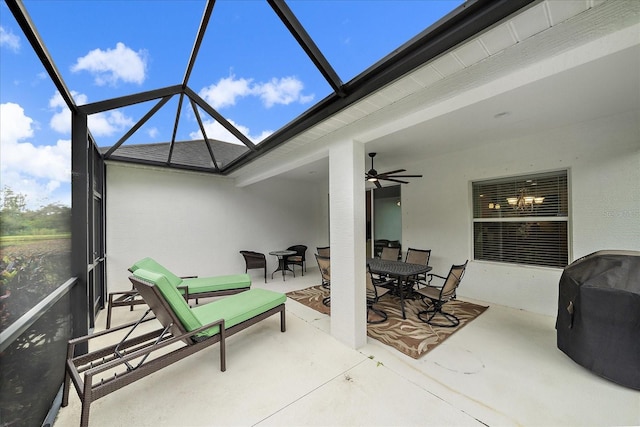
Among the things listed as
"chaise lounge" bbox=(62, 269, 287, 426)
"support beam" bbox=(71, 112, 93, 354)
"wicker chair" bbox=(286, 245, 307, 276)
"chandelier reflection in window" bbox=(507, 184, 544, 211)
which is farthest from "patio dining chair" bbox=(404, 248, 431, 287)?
"support beam" bbox=(71, 112, 93, 354)

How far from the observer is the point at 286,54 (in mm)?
2621

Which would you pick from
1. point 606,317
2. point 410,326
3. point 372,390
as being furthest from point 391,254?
point 372,390

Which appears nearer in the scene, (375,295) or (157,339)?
(157,339)

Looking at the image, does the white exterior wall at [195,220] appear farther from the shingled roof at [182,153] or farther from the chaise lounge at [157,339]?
the chaise lounge at [157,339]

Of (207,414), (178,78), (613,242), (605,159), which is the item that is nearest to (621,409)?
(613,242)

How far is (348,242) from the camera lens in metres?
2.89

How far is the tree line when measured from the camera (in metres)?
1.41

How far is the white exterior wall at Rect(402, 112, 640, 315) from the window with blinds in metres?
0.18

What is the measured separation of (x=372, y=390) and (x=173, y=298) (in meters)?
2.03

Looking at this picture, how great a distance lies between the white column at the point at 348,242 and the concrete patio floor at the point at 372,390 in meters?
0.26

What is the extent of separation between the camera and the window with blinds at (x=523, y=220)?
374 cm

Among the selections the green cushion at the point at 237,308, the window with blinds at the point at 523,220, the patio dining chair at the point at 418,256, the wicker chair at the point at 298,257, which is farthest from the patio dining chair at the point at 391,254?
the green cushion at the point at 237,308

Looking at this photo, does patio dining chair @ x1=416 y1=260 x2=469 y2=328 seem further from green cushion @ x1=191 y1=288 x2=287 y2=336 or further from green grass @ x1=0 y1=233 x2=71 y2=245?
green grass @ x1=0 y1=233 x2=71 y2=245

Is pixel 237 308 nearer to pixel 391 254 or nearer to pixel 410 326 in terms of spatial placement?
pixel 410 326
